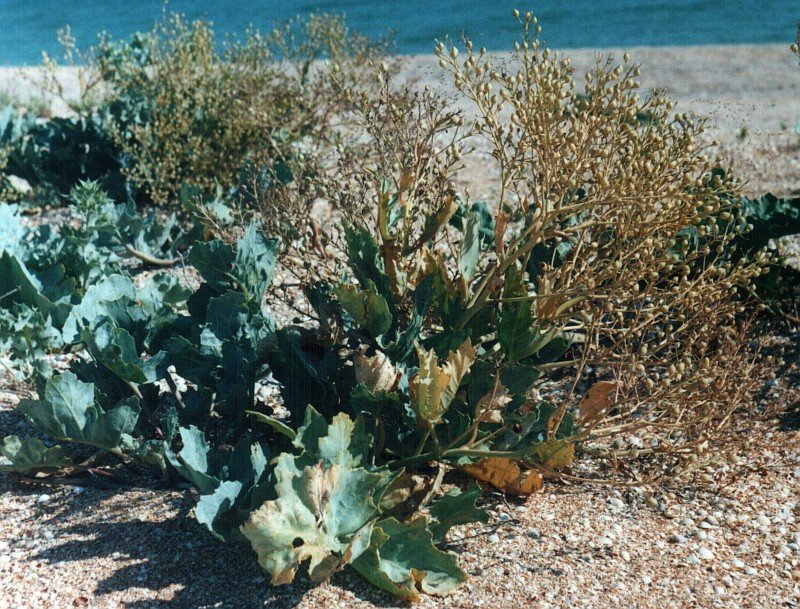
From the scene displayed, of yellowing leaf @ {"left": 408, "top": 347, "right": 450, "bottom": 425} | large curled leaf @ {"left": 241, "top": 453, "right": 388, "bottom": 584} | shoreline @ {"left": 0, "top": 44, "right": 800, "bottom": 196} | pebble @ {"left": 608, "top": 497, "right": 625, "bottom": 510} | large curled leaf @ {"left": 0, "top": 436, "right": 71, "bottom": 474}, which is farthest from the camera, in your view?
shoreline @ {"left": 0, "top": 44, "right": 800, "bottom": 196}

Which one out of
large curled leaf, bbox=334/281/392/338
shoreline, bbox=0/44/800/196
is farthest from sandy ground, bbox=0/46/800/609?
shoreline, bbox=0/44/800/196

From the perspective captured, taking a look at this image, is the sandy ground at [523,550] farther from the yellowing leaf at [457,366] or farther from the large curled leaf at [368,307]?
the large curled leaf at [368,307]

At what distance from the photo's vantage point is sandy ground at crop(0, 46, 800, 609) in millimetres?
2303

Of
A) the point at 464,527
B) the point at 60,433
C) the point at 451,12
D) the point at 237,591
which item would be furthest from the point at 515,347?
the point at 451,12

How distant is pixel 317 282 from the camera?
10.3 feet

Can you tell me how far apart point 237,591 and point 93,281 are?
7.23 ft

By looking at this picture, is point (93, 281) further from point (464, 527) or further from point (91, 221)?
point (464, 527)

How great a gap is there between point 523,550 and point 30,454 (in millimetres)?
1453

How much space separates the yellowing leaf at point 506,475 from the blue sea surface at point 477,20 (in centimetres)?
1134

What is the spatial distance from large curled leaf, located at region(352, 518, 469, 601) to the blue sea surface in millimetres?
11816

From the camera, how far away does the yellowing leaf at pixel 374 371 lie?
8.04 ft

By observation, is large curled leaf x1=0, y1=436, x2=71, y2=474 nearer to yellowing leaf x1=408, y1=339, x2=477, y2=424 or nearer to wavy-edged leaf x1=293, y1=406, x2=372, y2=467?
wavy-edged leaf x1=293, y1=406, x2=372, y2=467

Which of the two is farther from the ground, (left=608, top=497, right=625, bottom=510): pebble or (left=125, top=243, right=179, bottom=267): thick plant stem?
(left=125, top=243, right=179, bottom=267): thick plant stem

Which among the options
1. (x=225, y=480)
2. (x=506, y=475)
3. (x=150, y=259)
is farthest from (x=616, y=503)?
(x=150, y=259)
